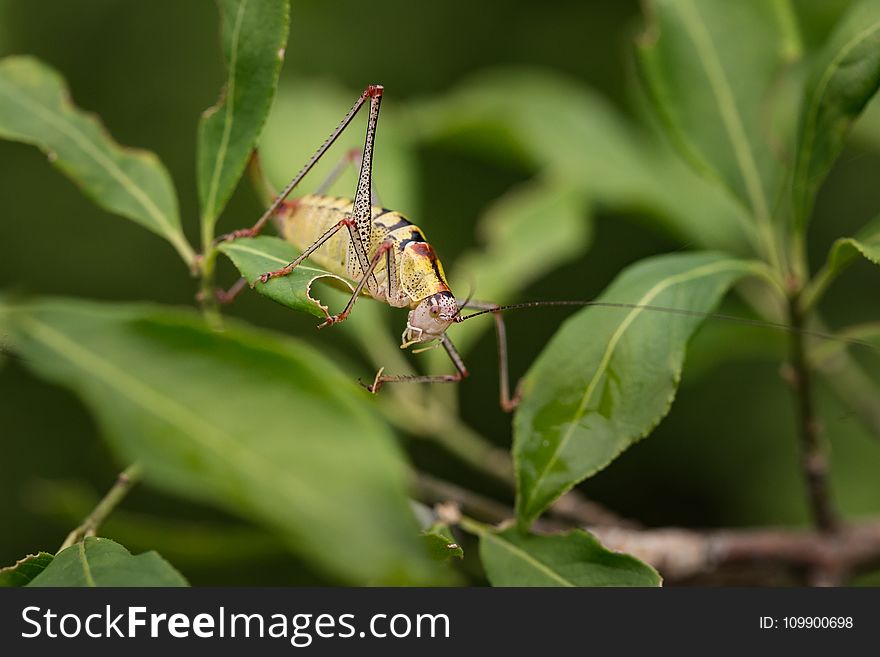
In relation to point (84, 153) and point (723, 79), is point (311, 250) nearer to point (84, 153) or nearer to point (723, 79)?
point (84, 153)

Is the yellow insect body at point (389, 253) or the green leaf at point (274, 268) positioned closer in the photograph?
the green leaf at point (274, 268)

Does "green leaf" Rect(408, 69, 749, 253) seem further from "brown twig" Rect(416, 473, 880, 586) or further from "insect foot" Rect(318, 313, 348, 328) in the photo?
"insect foot" Rect(318, 313, 348, 328)

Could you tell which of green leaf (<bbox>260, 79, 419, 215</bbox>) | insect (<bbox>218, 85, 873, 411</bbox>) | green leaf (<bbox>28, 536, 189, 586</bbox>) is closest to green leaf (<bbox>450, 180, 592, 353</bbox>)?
green leaf (<bbox>260, 79, 419, 215</bbox>)

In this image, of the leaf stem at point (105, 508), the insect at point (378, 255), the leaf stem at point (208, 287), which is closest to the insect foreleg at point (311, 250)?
the insect at point (378, 255)

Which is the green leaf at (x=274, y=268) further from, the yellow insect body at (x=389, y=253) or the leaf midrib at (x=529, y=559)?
the leaf midrib at (x=529, y=559)

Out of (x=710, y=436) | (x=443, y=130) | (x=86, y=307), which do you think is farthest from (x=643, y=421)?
(x=710, y=436)

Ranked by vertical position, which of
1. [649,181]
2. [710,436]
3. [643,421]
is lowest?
[643,421]

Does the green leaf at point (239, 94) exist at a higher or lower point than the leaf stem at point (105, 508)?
higher

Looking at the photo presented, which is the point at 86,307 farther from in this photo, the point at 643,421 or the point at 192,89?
the point at 192,89
